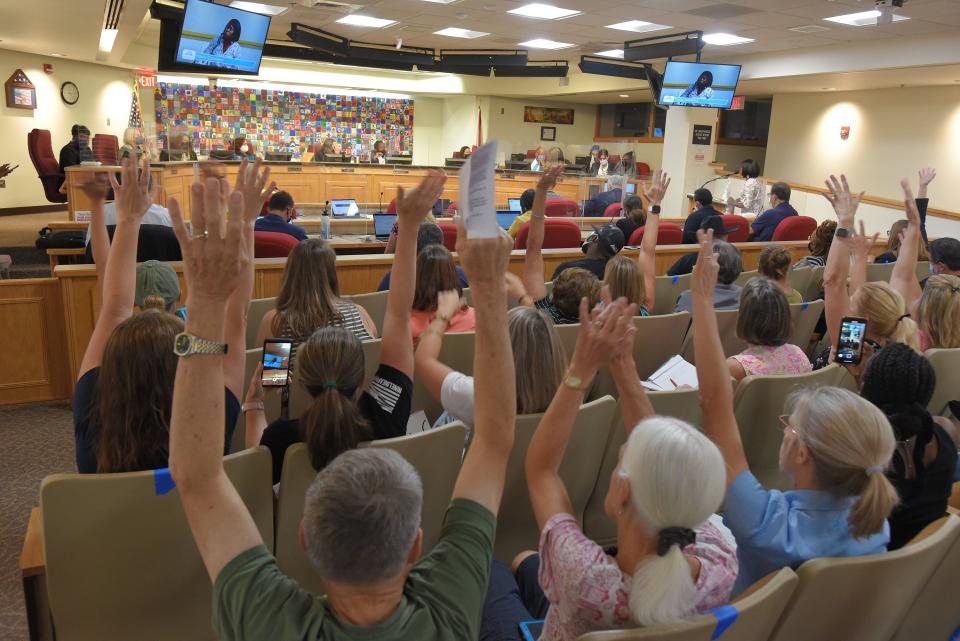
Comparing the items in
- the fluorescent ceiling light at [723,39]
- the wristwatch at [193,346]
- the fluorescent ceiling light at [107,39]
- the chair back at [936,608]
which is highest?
the fluorescent ceiling light at [723,39]

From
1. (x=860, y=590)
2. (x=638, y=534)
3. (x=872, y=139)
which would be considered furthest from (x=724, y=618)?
(x=872, y=139)

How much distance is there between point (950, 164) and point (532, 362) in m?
11.6

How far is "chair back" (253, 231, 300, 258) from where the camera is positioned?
4.64m

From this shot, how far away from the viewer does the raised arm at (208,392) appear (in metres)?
0.98

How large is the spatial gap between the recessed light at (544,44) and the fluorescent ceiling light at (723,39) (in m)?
2.11

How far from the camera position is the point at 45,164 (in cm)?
1029

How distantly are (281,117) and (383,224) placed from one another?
10274 millimetres

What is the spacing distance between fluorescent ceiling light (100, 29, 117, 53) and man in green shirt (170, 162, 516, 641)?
9.59 metres

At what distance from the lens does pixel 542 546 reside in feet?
4.33

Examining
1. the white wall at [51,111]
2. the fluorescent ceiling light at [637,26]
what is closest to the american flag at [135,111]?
the white wall at [51,111]

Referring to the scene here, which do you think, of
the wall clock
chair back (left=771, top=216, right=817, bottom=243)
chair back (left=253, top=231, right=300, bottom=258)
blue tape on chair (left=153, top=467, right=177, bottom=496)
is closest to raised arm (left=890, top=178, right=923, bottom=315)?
blue tape on chair (left=153, top=467, right=177, bottom=496)

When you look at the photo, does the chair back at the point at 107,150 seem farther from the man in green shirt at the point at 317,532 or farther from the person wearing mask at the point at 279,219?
the man in green shirt at the point at 317,532

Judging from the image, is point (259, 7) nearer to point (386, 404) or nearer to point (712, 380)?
point (386, 404)

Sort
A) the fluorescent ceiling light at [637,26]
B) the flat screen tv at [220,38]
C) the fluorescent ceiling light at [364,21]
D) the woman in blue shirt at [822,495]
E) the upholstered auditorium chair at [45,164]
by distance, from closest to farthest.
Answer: the woman in blue shirt at [822,495]
the flat screen tv at [220,38]
the fluorescent ceiling light at [637,26]
the fluorescent ceiling light at [364,21]
the upholstered auditorium chair at [45,164]
